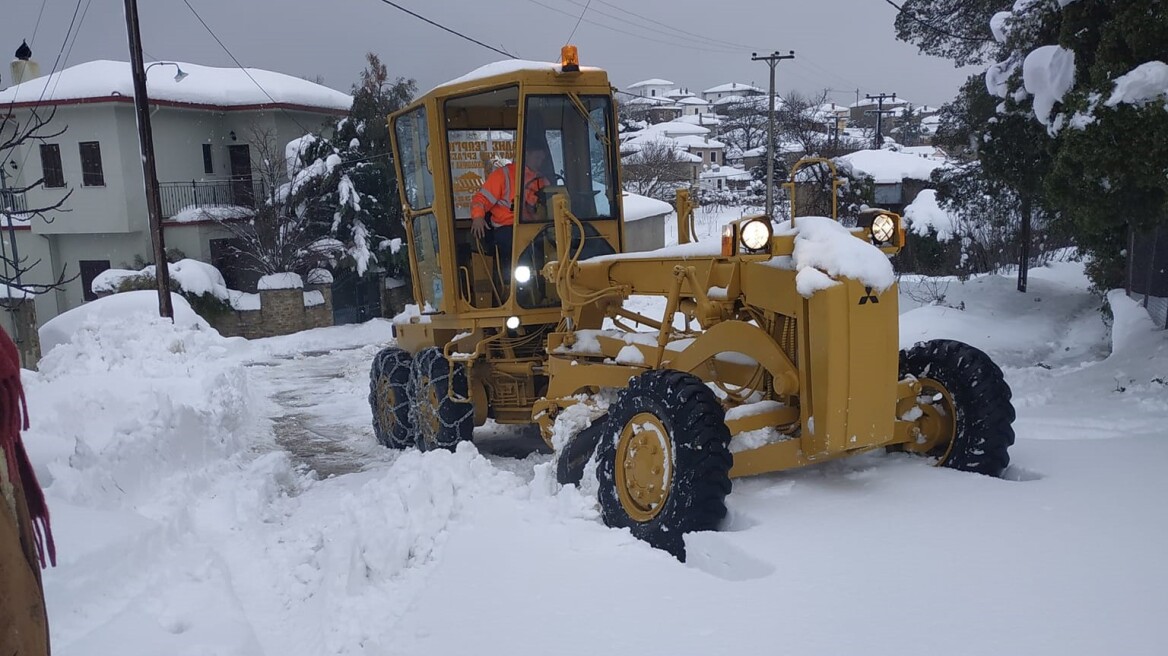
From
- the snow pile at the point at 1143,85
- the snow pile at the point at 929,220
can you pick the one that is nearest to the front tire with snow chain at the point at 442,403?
the snow pile at the point at 1143,85

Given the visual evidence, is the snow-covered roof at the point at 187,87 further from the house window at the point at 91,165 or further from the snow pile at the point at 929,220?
the snow pile at the point at 929,220

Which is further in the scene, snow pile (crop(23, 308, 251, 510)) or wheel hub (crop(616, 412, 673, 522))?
snow pile (crop(23, 308, 251, 510))

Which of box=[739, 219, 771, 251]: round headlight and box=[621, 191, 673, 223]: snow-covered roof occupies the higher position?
box=[621, 191, 673, 223]: snow-covered roof

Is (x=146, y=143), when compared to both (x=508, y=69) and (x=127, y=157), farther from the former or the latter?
(x=127, y=157)

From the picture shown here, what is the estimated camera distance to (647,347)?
5324 mm

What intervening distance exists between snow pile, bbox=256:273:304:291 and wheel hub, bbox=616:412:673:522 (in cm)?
1591

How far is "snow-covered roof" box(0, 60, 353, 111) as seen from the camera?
816 inches

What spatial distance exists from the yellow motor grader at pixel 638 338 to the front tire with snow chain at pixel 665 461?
1cm

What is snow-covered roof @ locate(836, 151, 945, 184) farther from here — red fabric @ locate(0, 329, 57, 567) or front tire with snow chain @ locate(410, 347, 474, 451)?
red fabric @ locate(0, 329, 57, 567)

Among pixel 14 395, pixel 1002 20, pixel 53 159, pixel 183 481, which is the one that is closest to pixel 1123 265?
pixel 1002 20

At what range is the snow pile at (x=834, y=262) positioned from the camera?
4.02 meters

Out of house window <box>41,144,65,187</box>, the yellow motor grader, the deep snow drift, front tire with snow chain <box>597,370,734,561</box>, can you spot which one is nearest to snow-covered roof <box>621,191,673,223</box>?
house window <box>41,144,65,187</box>

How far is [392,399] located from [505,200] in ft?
8.43

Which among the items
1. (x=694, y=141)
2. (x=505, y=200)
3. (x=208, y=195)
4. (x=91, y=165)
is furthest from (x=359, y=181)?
(x=694, y=141)
